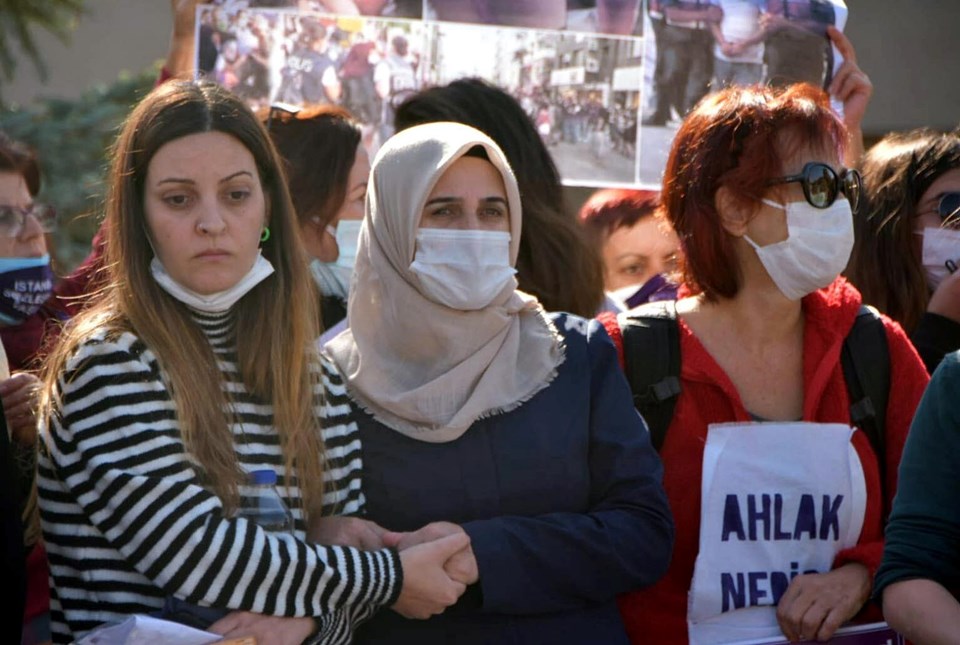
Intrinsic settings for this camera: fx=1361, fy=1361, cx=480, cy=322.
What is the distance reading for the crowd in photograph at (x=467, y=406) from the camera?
2.74m

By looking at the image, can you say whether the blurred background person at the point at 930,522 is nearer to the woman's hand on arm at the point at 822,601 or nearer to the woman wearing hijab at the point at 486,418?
the woman's hand on arm at the point at 822,601

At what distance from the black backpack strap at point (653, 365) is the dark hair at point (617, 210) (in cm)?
216

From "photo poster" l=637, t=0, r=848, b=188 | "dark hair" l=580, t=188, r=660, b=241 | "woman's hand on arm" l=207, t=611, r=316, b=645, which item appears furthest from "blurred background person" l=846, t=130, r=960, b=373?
"woman's hand on arm" l=207, t=611, r=316, b=645

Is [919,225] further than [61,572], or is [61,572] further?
[919,225]

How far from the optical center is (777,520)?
3434 mm

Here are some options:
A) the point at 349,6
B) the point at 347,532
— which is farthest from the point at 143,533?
the point at 349,6

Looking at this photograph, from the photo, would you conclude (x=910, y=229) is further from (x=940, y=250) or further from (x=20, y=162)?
(x=20, y=162)

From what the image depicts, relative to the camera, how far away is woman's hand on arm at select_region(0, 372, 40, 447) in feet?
10.1

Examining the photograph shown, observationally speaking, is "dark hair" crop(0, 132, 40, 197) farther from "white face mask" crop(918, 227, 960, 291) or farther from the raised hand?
"white face mask" crop(918, 227, 960, 291)

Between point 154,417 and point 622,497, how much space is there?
1.08 m

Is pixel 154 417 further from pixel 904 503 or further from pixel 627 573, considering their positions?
pixel 904 503

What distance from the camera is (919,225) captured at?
451 cm

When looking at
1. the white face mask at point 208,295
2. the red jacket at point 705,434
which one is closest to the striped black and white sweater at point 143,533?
the white face mask at point 208,295

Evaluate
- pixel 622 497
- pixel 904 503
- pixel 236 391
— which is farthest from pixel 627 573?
pixel 236 391
